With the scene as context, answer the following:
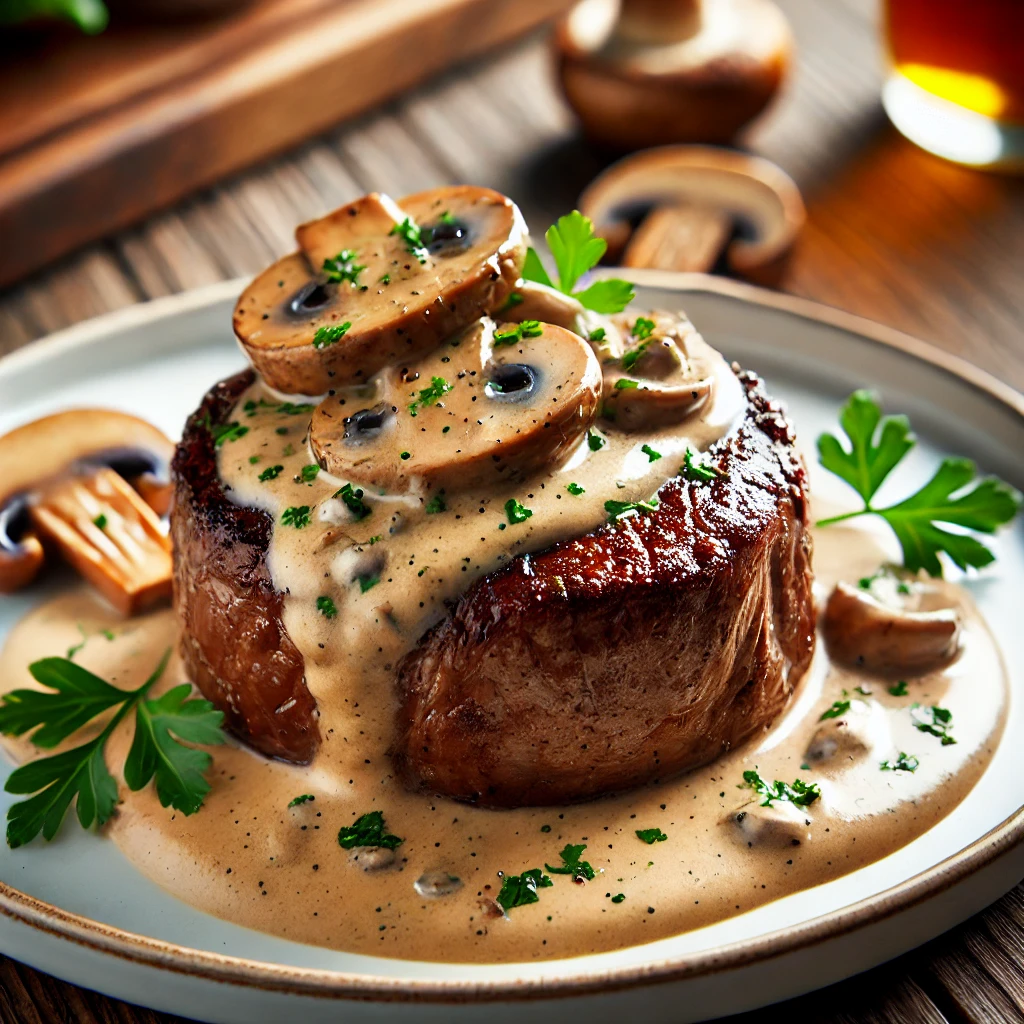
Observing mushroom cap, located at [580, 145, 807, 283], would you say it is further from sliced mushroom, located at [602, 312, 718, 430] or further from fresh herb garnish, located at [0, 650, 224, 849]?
fresh herb garnish, located at [0, 650, 224, 849]

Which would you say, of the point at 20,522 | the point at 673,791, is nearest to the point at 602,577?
the point at 673,791

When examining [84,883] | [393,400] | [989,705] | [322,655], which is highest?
[393,400]

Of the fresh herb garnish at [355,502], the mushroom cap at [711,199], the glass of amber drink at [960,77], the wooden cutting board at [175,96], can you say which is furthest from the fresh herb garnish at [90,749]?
the glass of amber drink at [960,77]

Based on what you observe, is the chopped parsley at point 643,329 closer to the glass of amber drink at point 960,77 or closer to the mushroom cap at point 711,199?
the mushroom cap at point 711,199

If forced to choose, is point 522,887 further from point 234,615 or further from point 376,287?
point 376,287

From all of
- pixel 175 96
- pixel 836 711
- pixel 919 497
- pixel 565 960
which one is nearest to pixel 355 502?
pixel 565 960

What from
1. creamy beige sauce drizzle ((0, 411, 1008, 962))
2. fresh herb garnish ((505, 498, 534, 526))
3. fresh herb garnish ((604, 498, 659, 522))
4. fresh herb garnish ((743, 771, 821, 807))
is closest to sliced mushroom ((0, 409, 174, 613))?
creamy beige sauce drizzle ((0, 411, 1008, 962))

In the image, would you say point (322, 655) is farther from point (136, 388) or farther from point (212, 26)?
point (212, 26)

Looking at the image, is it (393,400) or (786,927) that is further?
(393,400)
